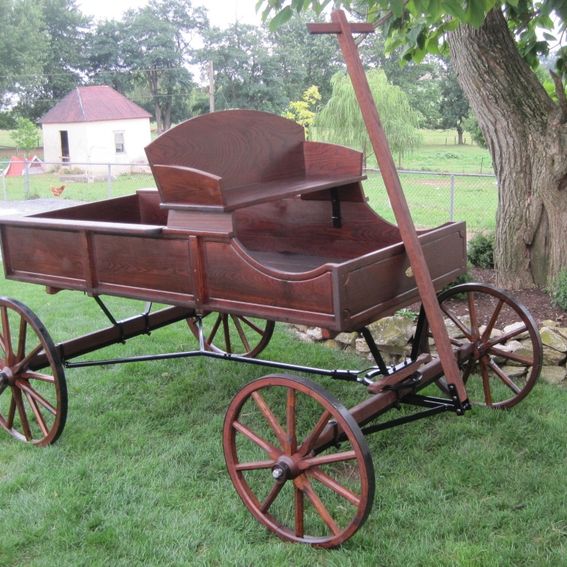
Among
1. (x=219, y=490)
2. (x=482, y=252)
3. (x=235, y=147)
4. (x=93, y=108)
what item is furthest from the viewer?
(x=93, y=108)

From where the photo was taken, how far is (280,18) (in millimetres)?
3838

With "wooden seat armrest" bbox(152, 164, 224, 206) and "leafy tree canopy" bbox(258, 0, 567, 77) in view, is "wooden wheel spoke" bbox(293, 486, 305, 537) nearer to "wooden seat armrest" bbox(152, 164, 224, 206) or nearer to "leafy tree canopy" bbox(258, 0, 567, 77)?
"wooden seat armrest" bbox(152, 164, 224, 206)

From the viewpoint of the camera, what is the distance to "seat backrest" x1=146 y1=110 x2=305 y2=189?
3348 millimetres

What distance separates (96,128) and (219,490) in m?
28.3

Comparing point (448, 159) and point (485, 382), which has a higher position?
point (448, 159)

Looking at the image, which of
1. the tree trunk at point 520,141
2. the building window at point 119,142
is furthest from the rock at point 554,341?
the building window at point 119,142

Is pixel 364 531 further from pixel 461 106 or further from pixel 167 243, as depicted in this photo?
pixel 461 106

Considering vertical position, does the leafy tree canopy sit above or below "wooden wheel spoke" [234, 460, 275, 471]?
above

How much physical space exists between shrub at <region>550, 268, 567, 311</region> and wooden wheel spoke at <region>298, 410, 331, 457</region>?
2958 mm

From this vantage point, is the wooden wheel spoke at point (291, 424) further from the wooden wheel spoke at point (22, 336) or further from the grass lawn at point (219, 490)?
the wooden wheel spoke at point (22, 336)

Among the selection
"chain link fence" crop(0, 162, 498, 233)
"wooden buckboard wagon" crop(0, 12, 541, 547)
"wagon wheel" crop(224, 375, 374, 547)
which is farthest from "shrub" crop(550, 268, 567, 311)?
"wagon wheel" crop(224, 375, 374, 547)

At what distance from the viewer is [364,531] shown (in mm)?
3025

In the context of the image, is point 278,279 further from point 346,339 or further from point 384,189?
point 384,189

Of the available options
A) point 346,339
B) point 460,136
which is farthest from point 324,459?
point 460,136
